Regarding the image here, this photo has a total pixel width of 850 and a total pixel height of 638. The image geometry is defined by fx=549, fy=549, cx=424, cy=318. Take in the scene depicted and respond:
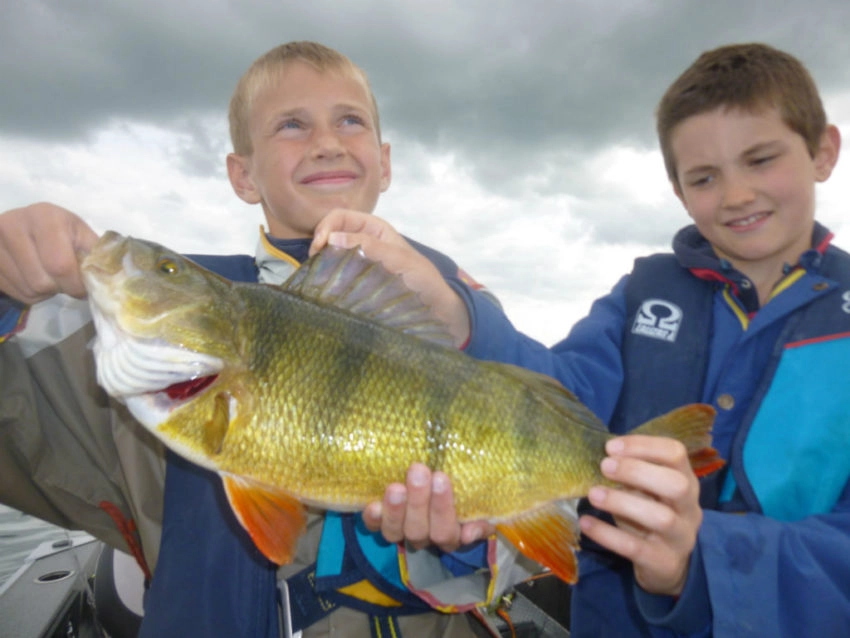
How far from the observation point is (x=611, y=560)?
2850mm

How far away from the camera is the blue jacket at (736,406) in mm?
1993

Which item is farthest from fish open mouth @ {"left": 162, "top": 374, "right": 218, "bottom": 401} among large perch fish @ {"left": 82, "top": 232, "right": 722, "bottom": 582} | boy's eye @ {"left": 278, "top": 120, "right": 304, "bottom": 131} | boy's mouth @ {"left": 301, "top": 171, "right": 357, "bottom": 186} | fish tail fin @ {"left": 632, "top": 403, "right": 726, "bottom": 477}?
boy's eye @ {"left": 278, "top": 120, "right": 304, "bottom": 131}

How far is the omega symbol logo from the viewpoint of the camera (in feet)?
10.0

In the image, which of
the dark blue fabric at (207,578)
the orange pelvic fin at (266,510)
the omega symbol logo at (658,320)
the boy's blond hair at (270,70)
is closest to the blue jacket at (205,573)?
the dark blue fabric at (207,578)

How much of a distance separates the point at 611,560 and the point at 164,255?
2.56 metres

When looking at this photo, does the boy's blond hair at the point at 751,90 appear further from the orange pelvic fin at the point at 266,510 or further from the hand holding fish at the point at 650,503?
the orange pelvic fin at the point at 266,510

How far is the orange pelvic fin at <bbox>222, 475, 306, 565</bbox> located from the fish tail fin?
118cm

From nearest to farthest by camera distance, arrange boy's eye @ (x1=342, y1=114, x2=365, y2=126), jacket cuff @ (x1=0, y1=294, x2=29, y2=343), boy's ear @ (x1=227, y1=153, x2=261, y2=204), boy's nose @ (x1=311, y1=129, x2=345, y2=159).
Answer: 1. jacket cuff @ (x1=0, y1=294, x2=29, y2=343)
2. boy's nose @ (x1=311, y1=129, x2=345, y2=159)
3. boy's eye @ (x1=342, y1=114, x2=365, y2=126)
4. boy's ear @ (x1=227, y1=153, x2=261, y2=204)

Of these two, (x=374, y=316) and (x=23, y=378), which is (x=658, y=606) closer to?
(x=374, y=316)

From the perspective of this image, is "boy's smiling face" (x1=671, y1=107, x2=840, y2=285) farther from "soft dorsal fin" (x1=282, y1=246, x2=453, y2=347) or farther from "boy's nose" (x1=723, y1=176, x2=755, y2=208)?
"soft dorsal fin" (x1=282, y1=246, x2=453, y2=347)

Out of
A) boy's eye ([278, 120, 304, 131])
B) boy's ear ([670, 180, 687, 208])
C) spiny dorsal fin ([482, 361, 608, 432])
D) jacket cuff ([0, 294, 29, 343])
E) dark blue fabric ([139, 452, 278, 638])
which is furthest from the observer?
boy's ear ([670, 180, 687, 208])

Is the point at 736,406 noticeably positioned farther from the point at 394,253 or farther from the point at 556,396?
the point at 394,253

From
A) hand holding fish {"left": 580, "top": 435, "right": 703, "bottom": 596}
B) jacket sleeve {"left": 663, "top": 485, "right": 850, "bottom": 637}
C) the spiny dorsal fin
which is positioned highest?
the spiny dorsal fin

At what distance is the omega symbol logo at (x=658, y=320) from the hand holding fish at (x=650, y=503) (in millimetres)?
1385
